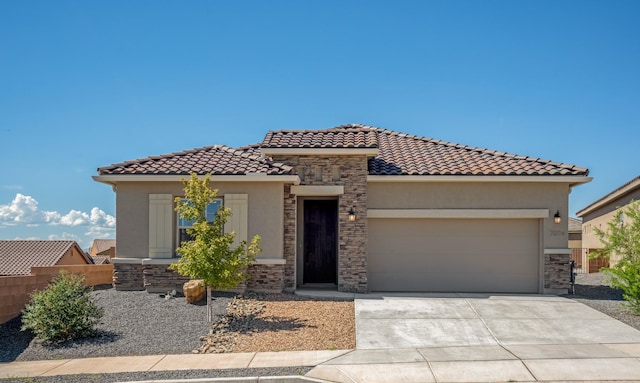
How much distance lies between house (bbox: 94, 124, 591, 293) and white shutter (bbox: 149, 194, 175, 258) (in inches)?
1.0

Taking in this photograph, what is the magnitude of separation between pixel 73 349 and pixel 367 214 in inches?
304

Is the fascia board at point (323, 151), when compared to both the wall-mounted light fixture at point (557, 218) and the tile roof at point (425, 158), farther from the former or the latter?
the wall-mounted light fixture at point (557, 218)

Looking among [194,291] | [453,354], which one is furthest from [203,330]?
[453,354]

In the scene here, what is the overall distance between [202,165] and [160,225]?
1933 millimetres

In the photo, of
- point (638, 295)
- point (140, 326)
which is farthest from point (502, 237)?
point (140, 326)

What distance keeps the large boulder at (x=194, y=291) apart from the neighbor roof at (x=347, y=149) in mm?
2923

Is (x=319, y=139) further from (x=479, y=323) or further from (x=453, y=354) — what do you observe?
(x=453, y=354)

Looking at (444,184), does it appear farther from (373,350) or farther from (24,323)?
(24,323)

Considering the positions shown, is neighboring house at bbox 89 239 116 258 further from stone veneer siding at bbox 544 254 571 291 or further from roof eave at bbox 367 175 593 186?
stone veneer siding at bbox 544 254 571 291

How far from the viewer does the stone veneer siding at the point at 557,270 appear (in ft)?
44.3

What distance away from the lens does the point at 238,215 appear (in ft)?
42.4

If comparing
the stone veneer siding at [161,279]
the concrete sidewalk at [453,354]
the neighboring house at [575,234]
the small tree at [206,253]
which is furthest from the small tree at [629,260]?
the neighboring house at [575,234]

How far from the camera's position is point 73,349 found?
9.25 metres

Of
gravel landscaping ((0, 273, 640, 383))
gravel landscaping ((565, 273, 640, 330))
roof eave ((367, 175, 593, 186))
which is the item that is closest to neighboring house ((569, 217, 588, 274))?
gravel landscaping ((565, 273, 640, 330))
